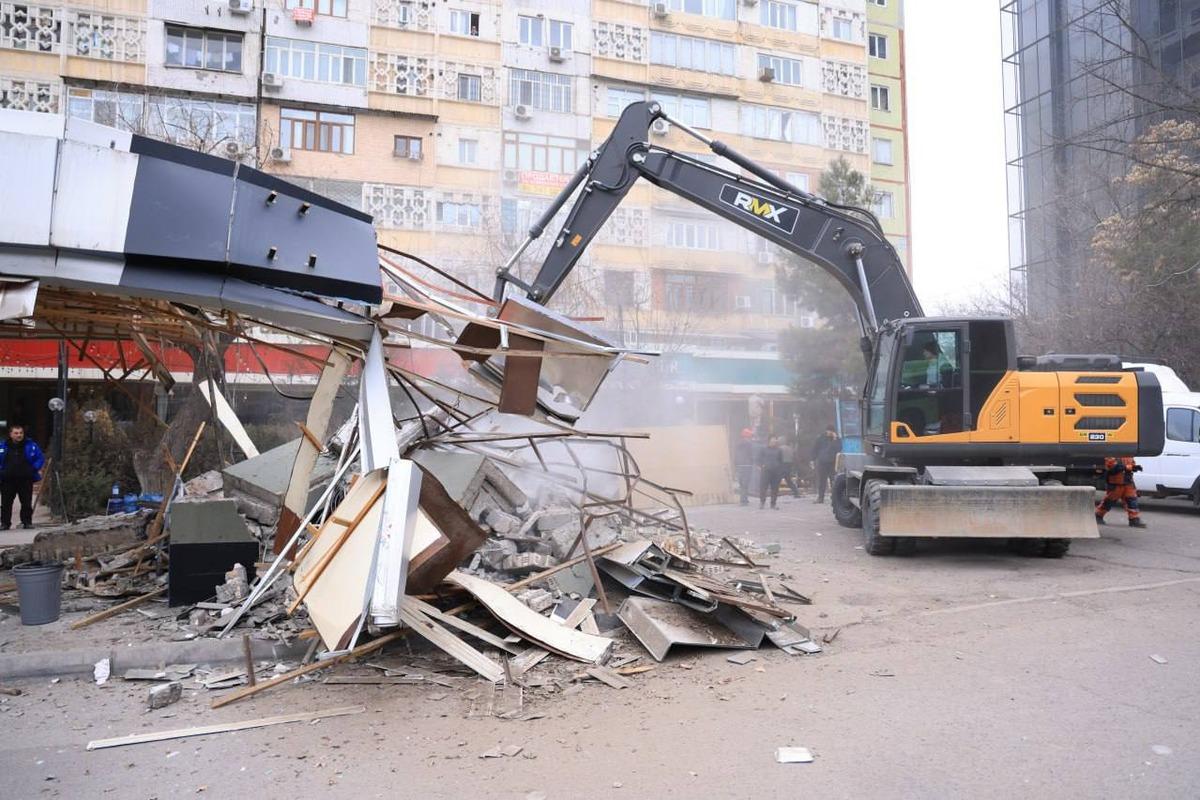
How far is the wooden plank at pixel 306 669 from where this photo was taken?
5.07 meters

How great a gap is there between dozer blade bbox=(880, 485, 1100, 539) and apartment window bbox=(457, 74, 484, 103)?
2418cm

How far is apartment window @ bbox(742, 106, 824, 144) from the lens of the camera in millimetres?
31984

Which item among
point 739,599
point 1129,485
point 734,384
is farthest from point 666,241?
point 739,599

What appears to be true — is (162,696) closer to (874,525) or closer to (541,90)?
(874,525)

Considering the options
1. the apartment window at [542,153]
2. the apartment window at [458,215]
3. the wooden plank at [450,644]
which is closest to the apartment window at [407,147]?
the apartment window at [458,215]

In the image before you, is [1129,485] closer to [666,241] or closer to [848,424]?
[848,424]

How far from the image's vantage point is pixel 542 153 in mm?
28906

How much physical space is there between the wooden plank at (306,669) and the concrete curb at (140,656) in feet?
1.64

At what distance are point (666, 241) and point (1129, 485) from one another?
2001 centimetres

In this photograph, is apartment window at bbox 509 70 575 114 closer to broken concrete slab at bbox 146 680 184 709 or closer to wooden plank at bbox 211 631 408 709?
wooden plank at bbox 211 631 408 709

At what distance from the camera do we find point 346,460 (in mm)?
6723

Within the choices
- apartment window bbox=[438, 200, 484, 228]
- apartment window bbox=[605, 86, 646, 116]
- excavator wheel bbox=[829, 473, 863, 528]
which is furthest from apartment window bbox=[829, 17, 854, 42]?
excavator wheel bbox=[829, 473, 863, 528]

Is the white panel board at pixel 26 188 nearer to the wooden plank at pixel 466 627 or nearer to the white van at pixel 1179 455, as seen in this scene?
the wooden plank at pixel 466 627

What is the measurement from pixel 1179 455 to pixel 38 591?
1661 centimetres
